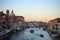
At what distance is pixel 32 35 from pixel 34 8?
0.43 metres

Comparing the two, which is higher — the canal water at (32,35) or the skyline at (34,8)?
the skyline at (34,8)

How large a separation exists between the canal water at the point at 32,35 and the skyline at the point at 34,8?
0.61 ft

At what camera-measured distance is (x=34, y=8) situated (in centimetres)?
187

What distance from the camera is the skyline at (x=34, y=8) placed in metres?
1.83

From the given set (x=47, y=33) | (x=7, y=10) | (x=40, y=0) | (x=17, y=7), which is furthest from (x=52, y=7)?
(x=7, y=10)

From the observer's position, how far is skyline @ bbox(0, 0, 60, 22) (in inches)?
71.9

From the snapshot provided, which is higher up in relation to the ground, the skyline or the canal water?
the skyline

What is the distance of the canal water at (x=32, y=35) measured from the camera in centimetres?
176

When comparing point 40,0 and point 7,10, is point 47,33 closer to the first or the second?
point 40,0

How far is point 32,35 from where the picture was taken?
177 centimetres

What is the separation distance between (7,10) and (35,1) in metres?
0.47

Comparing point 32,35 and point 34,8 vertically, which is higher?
point 34,8

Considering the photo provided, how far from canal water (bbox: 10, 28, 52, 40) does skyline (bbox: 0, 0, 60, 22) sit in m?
0.19

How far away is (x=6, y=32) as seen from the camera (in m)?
1.72
